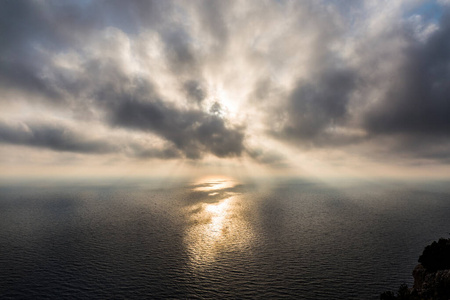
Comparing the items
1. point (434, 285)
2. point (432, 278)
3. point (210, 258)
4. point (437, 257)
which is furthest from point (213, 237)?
point (434, 285)

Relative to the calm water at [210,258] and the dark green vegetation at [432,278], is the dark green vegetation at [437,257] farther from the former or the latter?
the calm water at [210,258]

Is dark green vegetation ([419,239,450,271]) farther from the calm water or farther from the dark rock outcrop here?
the calm water

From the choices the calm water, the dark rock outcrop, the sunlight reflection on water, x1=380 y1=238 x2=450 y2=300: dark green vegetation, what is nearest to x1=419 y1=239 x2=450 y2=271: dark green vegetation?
x1=380 y1=238 x2=450 y2=300: dark green vegetation

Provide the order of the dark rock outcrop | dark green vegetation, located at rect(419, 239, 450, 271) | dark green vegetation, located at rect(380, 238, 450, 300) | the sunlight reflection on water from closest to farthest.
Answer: the dark rock outcrop
dark green vegetation, located at rect(380, 238, 450, 300)
dark green vegetation, located at rect(419, 239, 450, 271)
the sunlight reflection on water

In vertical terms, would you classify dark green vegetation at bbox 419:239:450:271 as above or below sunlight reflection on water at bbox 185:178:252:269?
above

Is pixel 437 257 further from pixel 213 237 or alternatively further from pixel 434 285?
pixel 213 237

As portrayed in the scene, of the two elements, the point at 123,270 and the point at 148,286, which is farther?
the point at 123,270

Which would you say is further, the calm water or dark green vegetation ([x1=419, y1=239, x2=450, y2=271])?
the calm water

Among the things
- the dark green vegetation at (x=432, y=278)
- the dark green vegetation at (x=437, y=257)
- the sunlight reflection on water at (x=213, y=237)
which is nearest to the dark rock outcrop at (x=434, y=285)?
the dark green vegetation at (x=432, y=278)

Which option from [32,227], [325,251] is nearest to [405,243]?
[325,251]

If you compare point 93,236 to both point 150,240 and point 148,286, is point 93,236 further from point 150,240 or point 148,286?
point 148,286

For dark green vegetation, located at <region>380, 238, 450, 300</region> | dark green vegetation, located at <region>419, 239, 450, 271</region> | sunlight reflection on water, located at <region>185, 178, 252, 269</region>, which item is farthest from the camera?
sunlight reflection on water, located at <region>185, 178, 252, 269</region>
